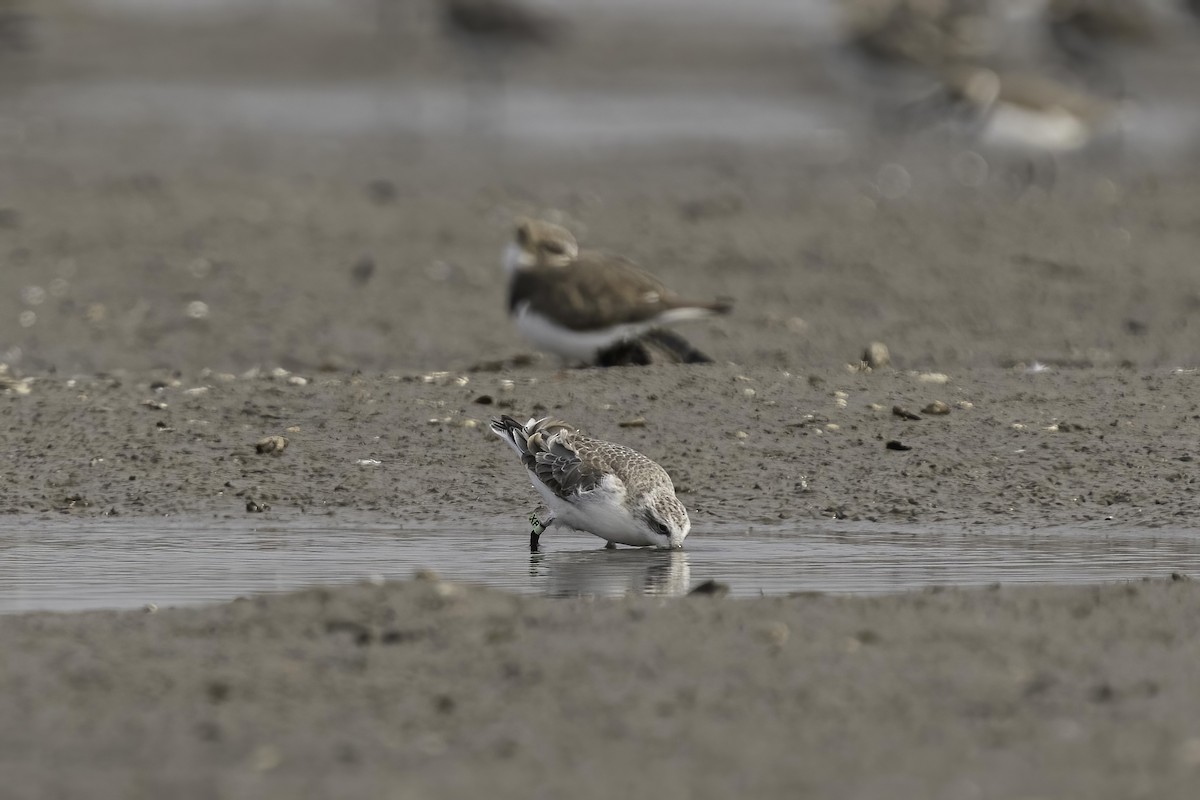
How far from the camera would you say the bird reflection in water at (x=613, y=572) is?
24.6ft

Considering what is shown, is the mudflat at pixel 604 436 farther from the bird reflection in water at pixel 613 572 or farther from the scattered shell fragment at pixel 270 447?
the bird reflection in water at pixel 613 572

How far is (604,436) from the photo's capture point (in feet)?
32.9

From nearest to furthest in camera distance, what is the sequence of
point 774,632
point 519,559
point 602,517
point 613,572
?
point 774,632
point 613,572
point 519,559
point 602,517

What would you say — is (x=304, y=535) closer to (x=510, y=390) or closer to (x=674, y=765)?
(x=510, y=390)

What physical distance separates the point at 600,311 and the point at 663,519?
2969 millimetres

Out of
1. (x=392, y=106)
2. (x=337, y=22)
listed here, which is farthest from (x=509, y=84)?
(x=337, y=22)

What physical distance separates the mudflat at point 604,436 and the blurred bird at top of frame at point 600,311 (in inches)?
13.0

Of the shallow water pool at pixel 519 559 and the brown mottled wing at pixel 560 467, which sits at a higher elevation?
the brown mottled wing at pixel 560 467

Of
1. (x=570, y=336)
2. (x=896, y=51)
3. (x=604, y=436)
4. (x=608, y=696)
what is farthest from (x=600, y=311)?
(x=896, y=51)

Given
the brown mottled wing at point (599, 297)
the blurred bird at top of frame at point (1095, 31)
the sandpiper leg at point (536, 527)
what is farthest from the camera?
the blurred bird at top of frame at point (1095, 31)

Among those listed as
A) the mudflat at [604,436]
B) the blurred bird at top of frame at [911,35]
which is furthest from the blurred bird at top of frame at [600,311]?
the blurred bird at top of frame at [911,35]

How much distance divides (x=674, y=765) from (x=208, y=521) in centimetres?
431

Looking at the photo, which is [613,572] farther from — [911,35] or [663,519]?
[911,35]

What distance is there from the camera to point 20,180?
18.2m
